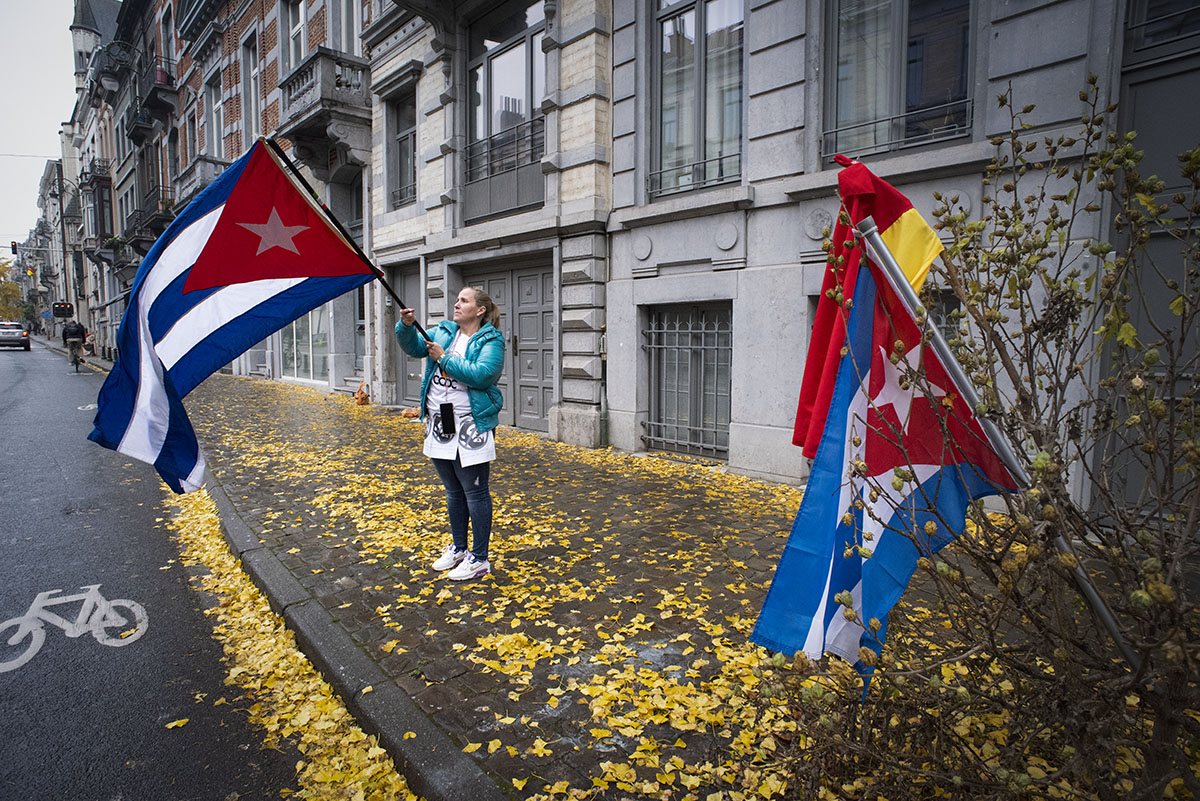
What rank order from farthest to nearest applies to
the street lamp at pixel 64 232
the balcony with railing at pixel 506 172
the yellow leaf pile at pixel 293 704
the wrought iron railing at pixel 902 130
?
the street lamp at pixel 64 232, the balcony with railing at pixel 506 172, the wrought iron railing at pixel 902 130, the yellow leaf pile at pixel 293 704

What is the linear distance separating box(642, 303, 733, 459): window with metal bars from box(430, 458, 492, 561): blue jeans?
454 centimetres

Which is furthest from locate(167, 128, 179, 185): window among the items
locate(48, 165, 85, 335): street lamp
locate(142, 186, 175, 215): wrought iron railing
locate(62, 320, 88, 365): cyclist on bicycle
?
locate(48, 165, 85, 335): street lamp

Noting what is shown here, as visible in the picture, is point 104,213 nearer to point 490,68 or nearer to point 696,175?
point 490,68

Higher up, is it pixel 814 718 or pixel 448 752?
pixel 814 718

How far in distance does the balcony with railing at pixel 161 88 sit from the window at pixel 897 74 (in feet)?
103

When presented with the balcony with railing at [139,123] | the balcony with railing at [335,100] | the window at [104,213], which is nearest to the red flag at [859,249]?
the balcony with railing at [335,100]

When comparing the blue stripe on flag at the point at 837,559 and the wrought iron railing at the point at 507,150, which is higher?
the wrought iron railing at the point at 507,150

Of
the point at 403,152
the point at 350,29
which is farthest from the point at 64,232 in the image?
the point at 403,152

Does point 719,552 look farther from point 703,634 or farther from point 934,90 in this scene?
point 934,90

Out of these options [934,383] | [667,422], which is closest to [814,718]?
[934,383]

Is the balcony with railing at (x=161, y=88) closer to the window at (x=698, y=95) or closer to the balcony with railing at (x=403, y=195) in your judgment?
the balcony with railing at (x=403, y=195)

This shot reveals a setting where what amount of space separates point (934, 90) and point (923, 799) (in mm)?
6735

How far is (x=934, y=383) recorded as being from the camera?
2.29m

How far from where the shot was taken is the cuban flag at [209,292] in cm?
366
